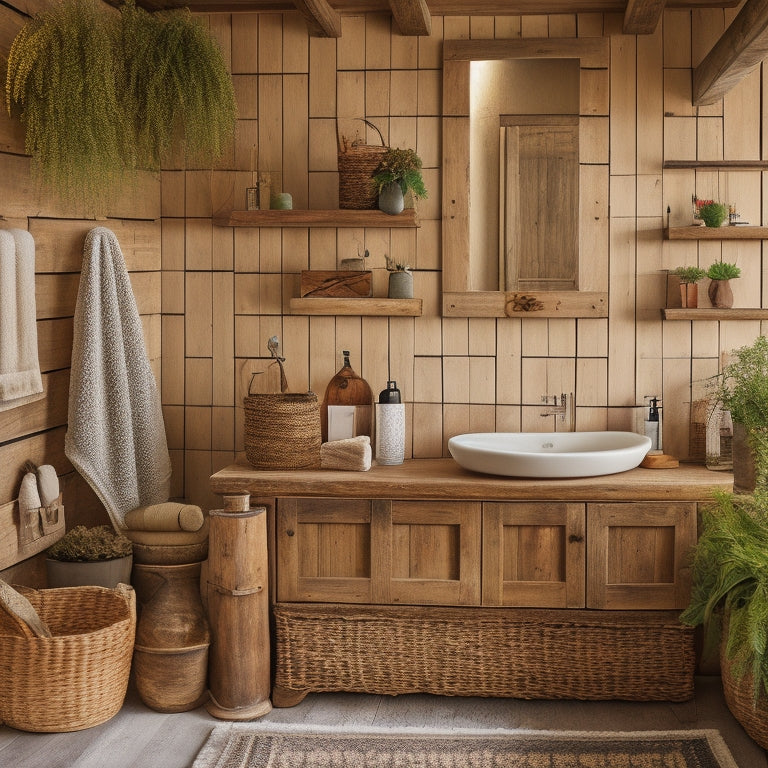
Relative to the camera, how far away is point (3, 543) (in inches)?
110

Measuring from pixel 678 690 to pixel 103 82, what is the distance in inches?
99.1

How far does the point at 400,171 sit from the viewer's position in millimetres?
3336

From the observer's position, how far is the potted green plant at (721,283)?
333 centimetres

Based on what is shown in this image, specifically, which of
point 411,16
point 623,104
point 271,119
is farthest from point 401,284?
point 623,104

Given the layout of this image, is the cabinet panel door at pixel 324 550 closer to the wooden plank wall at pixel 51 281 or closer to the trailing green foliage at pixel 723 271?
the wooden plank wall at pixel 51 281

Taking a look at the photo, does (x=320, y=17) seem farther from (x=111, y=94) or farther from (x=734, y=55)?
(x=734, y=55)

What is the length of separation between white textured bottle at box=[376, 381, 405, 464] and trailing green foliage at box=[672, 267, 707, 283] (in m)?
1.06

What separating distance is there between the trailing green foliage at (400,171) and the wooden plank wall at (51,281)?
33.5 inches

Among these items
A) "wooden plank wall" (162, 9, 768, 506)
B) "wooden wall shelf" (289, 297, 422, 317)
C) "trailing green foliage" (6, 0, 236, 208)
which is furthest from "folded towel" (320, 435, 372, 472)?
"trailing green foliage" (6, 0, 236, 208)

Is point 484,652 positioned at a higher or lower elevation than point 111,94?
lower

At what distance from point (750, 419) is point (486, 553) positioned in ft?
2.98

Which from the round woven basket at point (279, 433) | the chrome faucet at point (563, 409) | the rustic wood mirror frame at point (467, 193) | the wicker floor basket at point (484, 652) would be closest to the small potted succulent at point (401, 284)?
the rustic wood mirror frame at point (467, 193)

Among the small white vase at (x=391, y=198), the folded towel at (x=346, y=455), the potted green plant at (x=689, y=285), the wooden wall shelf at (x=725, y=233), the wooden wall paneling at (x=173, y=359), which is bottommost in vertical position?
the folded towel at (x=346, y=455)

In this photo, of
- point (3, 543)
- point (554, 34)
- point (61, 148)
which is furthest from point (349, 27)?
point (3, 543)
